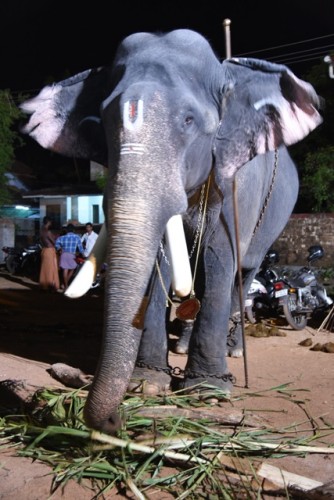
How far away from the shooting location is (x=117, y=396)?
302 cm

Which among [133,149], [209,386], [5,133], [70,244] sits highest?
[5,133]

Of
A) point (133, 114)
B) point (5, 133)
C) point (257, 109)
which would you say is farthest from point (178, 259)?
point (5, 133)

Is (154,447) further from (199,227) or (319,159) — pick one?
(319,159)

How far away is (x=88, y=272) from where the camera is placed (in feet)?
11.3

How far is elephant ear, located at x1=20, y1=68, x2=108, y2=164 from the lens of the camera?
4.54 meters

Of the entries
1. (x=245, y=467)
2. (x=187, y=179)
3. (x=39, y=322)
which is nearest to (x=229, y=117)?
(x=187, y=179)

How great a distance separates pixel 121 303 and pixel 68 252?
1114 cm

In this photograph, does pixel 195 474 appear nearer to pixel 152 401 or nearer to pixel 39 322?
pixel 152 401

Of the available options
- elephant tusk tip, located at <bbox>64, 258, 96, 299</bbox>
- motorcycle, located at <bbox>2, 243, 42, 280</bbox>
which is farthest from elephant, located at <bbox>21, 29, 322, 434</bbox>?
motorcycle, located at <bbox>2, 243, 42, 280</bbox>

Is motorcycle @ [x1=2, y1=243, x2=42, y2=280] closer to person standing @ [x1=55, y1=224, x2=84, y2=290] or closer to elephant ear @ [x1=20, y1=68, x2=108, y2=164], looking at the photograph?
person standing @ [x1=55, y1=224, x2=84, y2=290]

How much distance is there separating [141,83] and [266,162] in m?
2.52

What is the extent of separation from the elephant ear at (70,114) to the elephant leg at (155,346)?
1150mm

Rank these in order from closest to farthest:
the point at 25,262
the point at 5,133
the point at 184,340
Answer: the point at 184,340
the point at 25,262
the point at 5,133

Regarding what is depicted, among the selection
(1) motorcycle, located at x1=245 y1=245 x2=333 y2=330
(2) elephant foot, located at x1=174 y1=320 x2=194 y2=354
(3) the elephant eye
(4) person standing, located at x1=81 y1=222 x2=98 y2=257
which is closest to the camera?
(3) the elephant eye
